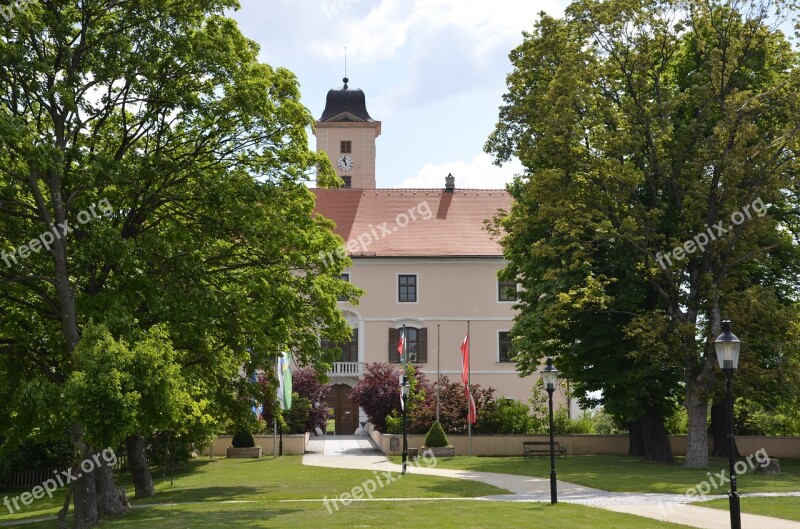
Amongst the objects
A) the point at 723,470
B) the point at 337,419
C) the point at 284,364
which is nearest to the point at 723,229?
the point at 723,470

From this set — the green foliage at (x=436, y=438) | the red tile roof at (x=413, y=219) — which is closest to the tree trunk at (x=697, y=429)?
the green foliage at (x=436, y=438)

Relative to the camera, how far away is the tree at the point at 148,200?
18.3 metres

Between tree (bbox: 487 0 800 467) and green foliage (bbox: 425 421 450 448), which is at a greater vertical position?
tree (bbox: 487 0 800 467)

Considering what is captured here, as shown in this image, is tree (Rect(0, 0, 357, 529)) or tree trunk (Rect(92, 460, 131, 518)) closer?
tree (Rect(0, 0, 357, 529))

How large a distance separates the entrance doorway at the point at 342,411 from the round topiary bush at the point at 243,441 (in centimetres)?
1573

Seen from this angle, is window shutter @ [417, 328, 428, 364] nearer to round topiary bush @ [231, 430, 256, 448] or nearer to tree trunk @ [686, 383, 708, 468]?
round topiary bush @ [231, 430, 256, 448]

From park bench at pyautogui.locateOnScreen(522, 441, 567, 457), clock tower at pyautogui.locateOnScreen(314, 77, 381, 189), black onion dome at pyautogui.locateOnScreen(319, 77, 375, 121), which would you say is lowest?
park bench at pyautogui.locateOnScreen(522, 441, 567, 457)

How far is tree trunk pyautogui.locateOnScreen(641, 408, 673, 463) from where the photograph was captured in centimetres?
3441

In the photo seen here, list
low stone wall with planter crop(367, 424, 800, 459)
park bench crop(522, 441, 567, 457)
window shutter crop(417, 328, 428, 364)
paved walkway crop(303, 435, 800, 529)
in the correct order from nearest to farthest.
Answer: paved walkway crop(303, 435, 800, 529)
park bench crop(522, 441, 567, 457)
low stone wall with planter crop(367, 424, 800, 459)
window shutter crop(417, 328, 428, 364)

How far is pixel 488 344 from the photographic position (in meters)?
56.6

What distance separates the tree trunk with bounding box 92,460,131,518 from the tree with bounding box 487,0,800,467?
14.8 metres

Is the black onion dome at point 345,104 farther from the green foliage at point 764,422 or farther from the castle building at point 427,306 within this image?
the green foliage at point 764,422

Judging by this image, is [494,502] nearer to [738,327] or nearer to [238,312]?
[238,312]

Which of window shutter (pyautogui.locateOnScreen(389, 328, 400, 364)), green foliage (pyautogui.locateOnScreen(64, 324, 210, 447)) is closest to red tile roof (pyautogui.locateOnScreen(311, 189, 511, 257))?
window shutter (pyautogui.locateOnScreen(389, 328, 400, 364))
